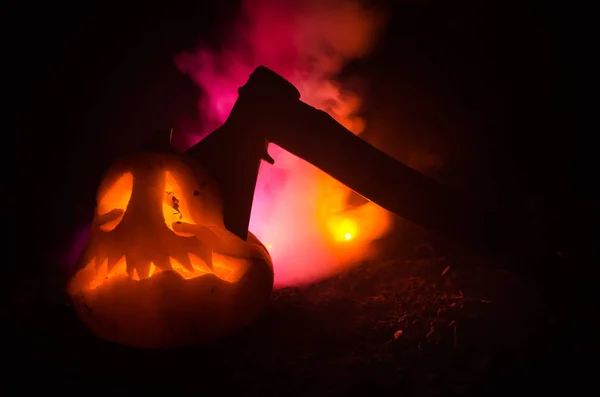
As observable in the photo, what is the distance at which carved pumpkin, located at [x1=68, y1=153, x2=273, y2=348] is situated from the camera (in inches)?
94.8

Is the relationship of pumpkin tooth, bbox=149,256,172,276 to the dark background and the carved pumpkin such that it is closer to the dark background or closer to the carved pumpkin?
the carved pumpkin

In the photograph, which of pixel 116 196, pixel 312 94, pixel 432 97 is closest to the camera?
pixel 116 196

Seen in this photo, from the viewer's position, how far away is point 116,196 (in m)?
2.72

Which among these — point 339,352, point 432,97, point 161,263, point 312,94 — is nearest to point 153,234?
point 161,263

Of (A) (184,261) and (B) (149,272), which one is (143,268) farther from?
(A) (184,261)

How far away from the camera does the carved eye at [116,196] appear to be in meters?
2.67

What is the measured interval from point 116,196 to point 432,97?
409 cm

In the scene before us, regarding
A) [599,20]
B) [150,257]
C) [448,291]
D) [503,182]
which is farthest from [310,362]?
[599,20]

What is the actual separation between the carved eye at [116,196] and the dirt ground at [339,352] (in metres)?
0.89

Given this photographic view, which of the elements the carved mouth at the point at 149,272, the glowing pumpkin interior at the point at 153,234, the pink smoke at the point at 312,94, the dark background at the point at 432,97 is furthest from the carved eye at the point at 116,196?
the dark background at the point at 432,97

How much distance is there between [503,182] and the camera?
516cm

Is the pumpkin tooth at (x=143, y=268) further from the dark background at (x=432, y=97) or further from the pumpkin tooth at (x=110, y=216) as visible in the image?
the dark background at (x=432, y=97)

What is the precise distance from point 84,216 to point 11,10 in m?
2.82

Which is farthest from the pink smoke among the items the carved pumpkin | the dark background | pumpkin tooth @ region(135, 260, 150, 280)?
pumpkin tooth @ region(135, 260, 150, 280)
